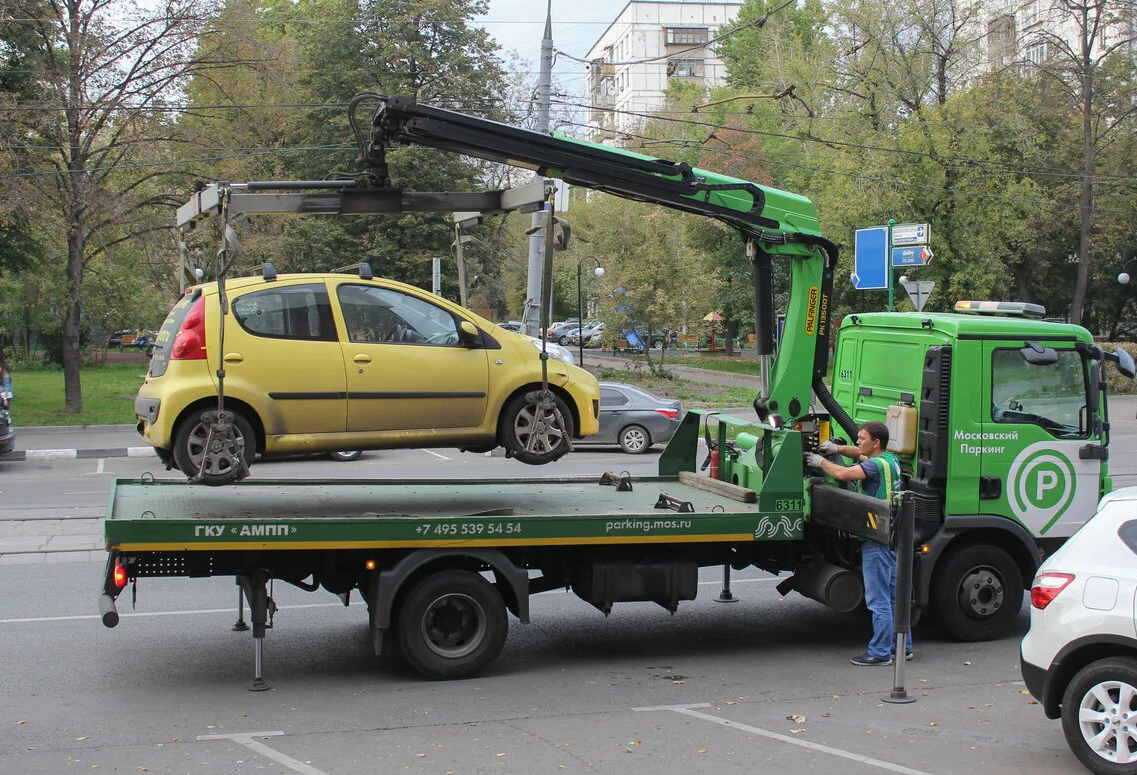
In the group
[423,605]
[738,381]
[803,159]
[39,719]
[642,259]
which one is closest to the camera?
[39,719]

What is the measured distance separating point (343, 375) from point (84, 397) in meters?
25.8

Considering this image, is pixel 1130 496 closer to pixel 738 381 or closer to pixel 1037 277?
pixel 738 381

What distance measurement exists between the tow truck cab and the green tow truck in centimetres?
2

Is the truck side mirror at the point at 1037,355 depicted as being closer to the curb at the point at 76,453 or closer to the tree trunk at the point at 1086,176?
the curb at the point at 76,453

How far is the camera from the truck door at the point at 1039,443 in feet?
26.6

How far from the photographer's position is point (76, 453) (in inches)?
812

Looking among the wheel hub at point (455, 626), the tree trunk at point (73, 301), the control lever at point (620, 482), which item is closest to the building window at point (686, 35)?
the tree trunk at point (73, 301)

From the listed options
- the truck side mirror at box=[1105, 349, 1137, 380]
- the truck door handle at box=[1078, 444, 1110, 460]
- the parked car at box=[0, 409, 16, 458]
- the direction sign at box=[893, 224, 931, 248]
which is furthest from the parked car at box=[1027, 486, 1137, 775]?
the parked car at box=[0, 409, 16, 458]

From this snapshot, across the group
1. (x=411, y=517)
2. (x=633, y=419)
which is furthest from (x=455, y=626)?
(x=633, y=419)

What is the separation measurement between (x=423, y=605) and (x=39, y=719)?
7.47ft

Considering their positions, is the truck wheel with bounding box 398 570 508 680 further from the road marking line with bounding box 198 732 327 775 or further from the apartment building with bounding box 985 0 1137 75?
the apartment building with bounding box 985 0 1137 75

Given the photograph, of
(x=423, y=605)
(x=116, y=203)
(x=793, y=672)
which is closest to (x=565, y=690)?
(x=423, y=605)

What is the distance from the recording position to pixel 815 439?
8.39 m

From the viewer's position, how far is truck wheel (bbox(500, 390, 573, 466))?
7789 mm
